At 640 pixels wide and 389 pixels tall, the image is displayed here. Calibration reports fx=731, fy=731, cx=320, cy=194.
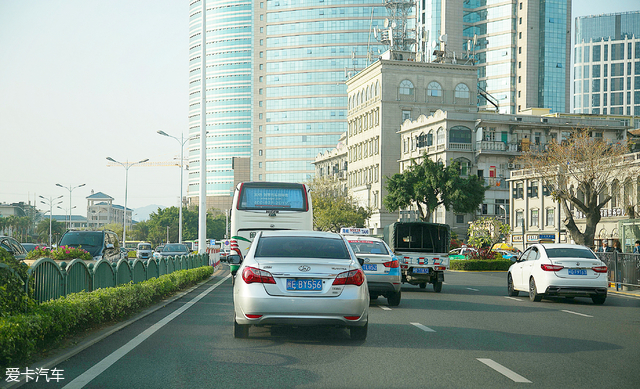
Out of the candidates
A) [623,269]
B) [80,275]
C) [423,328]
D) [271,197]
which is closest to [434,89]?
[623,269]

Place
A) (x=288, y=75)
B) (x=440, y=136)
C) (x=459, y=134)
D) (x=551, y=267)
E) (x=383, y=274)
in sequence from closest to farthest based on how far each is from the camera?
(x=383, y=274), (x=551, y=267), (x=459, y=134), (x=440, y=136), (x=288, y=75)

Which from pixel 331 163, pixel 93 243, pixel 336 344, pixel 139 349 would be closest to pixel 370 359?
pixel 336 344

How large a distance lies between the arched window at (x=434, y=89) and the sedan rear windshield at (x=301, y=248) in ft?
273

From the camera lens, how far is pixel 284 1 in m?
142

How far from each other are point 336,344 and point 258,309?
1225 millimetres

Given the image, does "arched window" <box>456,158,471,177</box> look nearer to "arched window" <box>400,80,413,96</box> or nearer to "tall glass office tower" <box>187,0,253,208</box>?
"arched window" <box>400,80,413,96</box>

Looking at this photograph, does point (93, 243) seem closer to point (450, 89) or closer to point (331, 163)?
point (450, 89)

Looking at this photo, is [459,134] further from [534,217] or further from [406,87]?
[406,87]

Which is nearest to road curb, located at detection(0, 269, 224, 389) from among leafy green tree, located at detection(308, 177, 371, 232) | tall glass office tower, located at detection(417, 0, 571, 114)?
leafy green tree, located at detection(308, 177, 371, 232)

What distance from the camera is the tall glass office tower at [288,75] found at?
13662 centimetres

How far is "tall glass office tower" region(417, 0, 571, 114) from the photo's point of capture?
117 m

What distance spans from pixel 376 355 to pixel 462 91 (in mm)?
86627

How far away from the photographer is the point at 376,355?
29.2 feet

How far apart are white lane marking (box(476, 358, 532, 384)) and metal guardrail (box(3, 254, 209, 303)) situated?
17.9 feet
